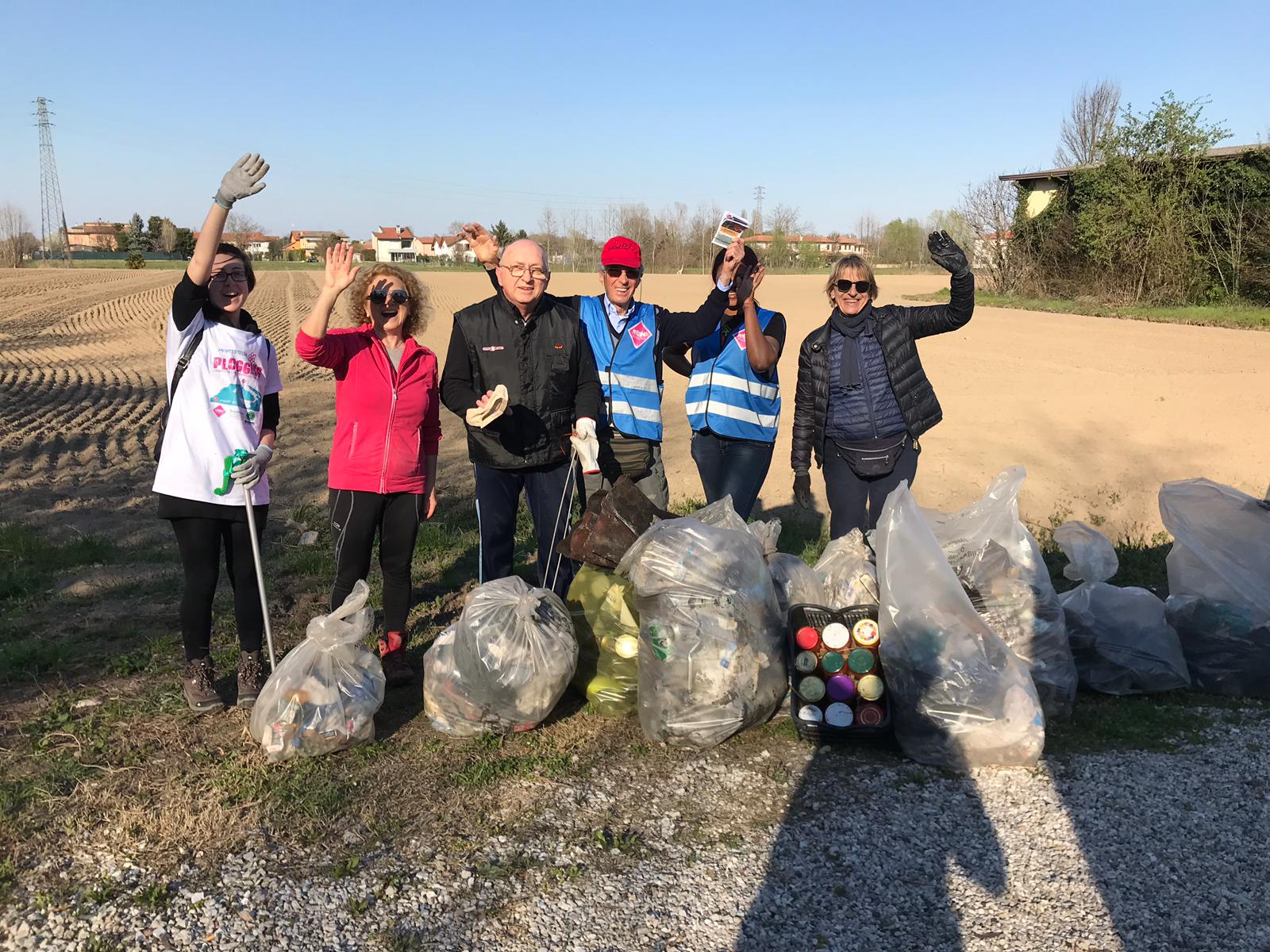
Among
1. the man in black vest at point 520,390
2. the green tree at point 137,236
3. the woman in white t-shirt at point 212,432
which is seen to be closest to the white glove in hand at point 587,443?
the man in black vest at point 520,390

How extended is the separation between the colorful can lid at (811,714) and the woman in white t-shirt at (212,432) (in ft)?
6.59

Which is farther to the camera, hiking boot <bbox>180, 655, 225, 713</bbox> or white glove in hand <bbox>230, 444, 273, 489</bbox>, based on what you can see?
hiking boot <bbox>180, 655, 225, 713</bbox>

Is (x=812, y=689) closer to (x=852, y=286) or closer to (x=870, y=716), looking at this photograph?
(x=870, y=716)

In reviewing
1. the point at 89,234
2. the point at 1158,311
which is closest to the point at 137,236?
the point at 89,234

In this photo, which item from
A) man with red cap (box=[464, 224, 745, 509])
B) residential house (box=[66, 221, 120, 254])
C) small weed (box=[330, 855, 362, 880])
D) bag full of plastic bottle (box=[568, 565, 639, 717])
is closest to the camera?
small weed (box=[330, 855, 362, 880])

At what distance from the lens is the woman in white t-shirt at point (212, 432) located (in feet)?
11.0

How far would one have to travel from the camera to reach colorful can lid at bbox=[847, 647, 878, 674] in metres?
3.56

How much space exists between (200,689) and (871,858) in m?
2.41

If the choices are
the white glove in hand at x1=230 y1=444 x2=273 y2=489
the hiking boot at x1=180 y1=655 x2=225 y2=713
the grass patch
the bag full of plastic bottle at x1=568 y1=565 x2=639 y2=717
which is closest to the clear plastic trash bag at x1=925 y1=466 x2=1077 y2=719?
the bag full of plastic bottle at x1=568 y1=565 x2=639 y2=717

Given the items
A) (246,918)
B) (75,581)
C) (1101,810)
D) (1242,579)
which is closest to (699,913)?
(246,918)

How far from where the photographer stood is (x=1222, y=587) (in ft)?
13.5

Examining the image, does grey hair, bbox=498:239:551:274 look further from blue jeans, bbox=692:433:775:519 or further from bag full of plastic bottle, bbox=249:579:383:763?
bag full of plastic bottle, bbox=249:579:383:763

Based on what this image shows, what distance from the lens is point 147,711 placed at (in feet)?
11.8

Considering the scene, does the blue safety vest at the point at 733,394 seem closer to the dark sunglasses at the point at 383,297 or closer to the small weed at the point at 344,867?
the dark sunglasses at the point at 383,297
